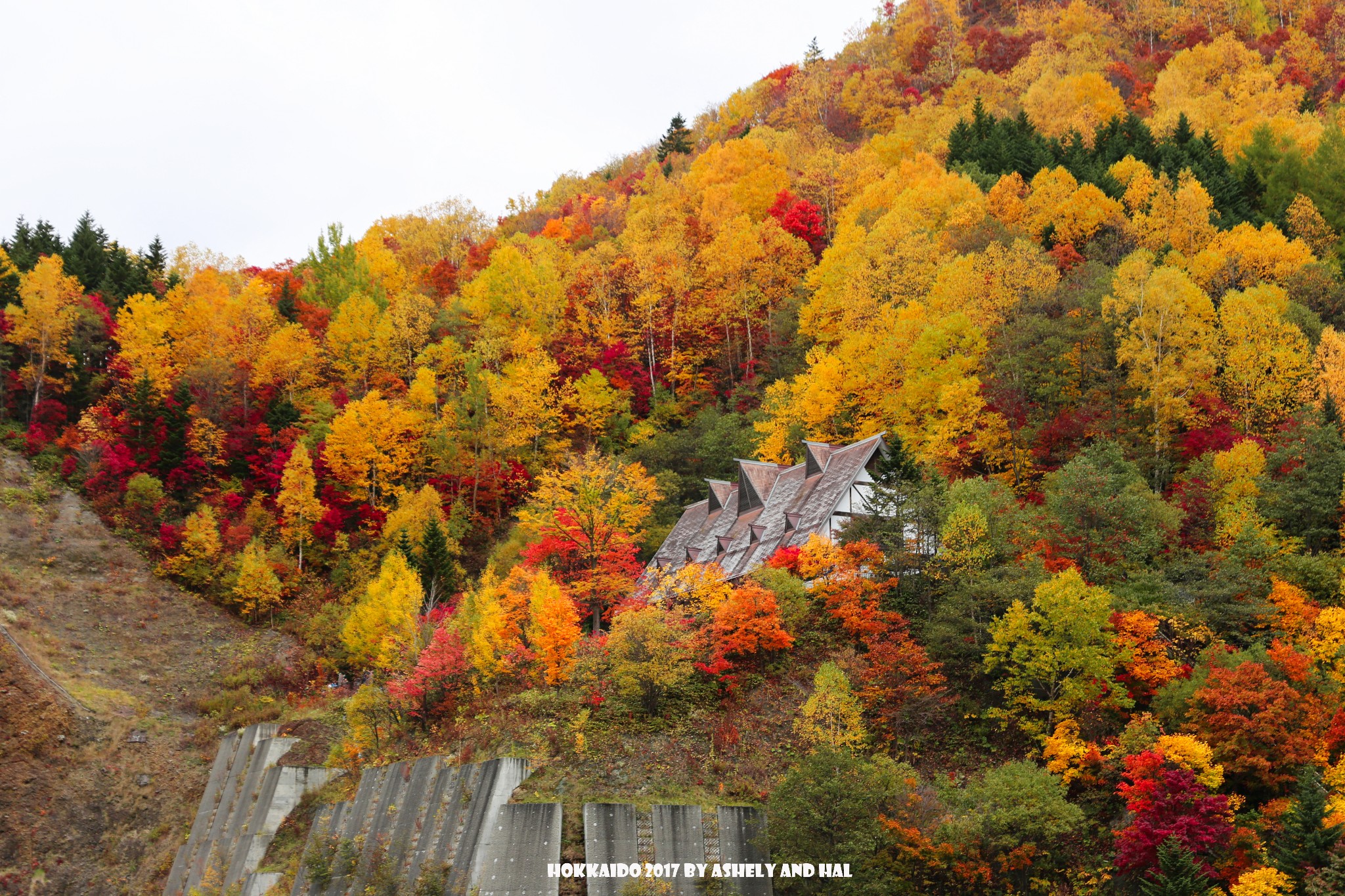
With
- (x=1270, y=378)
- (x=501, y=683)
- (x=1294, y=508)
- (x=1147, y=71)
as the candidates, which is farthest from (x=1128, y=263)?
(x=1147, y=71)

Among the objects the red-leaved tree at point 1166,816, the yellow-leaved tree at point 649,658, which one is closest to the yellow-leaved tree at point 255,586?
the yellow-leaved tree at point 649,658

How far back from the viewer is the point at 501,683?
42031mm

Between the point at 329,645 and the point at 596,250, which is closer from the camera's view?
the point at 329,645

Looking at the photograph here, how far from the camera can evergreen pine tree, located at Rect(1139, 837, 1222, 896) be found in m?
27.8

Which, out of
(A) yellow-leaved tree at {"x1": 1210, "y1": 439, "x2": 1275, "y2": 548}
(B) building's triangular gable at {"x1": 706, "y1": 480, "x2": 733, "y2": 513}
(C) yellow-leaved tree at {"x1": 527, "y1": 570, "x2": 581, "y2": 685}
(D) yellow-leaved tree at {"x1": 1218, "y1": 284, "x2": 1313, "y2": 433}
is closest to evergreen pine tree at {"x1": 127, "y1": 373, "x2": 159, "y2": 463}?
(B) building's triangular gable at {"x1": 706, "y1": 480, "x2": 733, "y2": 513}

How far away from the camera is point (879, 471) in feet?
153

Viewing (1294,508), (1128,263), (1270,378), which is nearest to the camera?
(1294,508)

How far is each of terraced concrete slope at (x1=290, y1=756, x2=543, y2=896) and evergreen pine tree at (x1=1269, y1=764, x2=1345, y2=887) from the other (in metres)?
19.5

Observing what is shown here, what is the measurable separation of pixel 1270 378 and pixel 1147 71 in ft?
228

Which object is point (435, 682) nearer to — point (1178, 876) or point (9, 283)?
point (1178, 876)

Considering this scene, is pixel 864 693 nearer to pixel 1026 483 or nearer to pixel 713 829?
pixel 713 829

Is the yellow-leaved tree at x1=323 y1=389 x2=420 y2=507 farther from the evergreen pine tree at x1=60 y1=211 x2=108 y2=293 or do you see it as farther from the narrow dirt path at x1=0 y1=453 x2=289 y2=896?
the evergreen pine tree at x1=60 y1=211 x2=108 y2=293

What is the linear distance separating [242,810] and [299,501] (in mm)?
21883

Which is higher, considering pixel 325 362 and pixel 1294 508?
Answer: pixel 325 362
